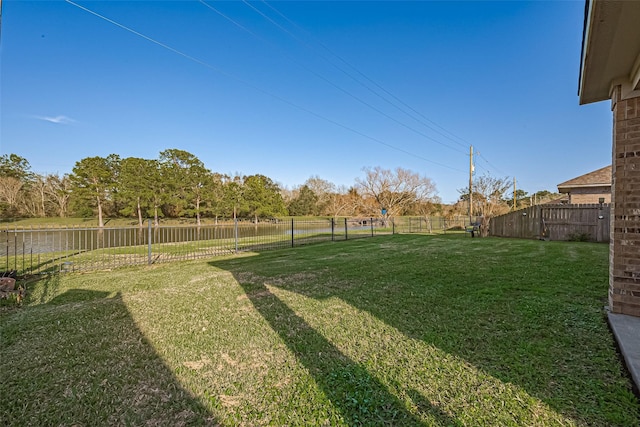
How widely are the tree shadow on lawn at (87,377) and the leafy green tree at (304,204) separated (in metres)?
39.6

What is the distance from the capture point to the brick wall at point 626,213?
9.49 ft

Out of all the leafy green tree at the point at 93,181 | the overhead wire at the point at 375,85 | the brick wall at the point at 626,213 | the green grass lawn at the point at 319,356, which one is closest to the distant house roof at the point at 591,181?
the overhead wire at the point at 375,85

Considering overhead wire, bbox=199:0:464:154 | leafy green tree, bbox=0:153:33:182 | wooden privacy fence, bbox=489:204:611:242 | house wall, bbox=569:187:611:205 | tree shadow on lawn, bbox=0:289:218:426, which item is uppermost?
overhead wire, bbox=199:0:464:154

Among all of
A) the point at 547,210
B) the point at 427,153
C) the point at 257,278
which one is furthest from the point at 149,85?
the point at 427,153

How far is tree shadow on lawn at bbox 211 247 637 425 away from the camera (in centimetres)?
178

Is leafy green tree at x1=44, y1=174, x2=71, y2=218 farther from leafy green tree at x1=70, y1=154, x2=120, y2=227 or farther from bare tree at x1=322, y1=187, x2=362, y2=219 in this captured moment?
bare tree at x1=322, y1=187, x2=362, y2=219

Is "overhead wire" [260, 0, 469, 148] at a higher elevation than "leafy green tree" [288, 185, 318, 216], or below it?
higher

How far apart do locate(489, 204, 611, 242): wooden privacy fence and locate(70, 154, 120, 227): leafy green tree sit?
1271 inches

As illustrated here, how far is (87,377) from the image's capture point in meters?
2.11

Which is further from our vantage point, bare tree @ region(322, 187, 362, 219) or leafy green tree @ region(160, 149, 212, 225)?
bare tree @ region(322, 187, 362, 219)

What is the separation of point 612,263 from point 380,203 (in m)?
34.8

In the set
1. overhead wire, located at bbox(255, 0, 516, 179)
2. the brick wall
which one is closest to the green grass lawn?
the brick wall

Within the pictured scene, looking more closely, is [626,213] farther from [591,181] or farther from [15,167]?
[15,167]

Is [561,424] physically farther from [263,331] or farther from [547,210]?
[547,210]
